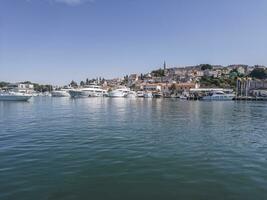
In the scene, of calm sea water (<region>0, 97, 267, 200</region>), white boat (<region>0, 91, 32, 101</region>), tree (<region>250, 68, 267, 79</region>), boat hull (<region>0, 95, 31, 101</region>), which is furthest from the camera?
tree (<region>250, 68, 267, 79</region>)

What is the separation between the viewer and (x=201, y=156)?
477 inches

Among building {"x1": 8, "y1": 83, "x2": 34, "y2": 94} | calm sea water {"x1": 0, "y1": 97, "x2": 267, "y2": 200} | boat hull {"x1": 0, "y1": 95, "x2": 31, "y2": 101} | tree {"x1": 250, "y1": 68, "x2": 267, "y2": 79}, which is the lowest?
calm sea water {"x1": 0, "y1": 97, "x2": 267, "y2": 200}

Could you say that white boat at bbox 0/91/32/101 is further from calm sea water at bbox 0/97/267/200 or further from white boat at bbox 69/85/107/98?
calm sea water at bbox 0/97/267/200

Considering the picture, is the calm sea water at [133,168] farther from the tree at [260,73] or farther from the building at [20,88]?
the tree at [260,73]

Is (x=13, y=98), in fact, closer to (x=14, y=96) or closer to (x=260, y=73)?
(x=14, y=96)

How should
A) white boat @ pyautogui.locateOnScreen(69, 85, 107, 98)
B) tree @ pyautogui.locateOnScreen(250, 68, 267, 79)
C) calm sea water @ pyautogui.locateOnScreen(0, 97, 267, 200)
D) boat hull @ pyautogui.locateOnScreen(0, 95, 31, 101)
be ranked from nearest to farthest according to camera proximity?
calm sea water @ pyautogui.locateOnScreen(0, 97, 267, 200) → boat hull @ pyautogui.locateOnScreen(0, 95, 31, 101) → white boat @ pyautogui.locateOnScreen(69, 85, 107, 98) → tree @ pyautogui.locateOnScreen(250, 68, 267, 79)

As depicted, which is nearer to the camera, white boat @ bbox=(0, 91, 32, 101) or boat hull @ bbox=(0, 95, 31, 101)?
white boat @ bbox=(0, 91, 32, 101)

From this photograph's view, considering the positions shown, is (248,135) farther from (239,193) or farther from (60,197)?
(60,197)

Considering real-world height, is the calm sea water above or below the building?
below

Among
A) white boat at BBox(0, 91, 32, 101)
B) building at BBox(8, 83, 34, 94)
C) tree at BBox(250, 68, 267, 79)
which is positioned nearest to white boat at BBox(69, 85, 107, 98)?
building at BBox(8, 83, 34, 94)

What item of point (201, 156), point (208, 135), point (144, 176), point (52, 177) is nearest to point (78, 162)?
point (52, 177)

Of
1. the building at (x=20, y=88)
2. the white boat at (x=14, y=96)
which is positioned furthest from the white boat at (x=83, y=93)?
the white boat at (x=14, y=96)

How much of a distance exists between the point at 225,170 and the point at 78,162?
20.3 ft

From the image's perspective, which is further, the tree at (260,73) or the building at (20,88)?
the tree at (260,73)
